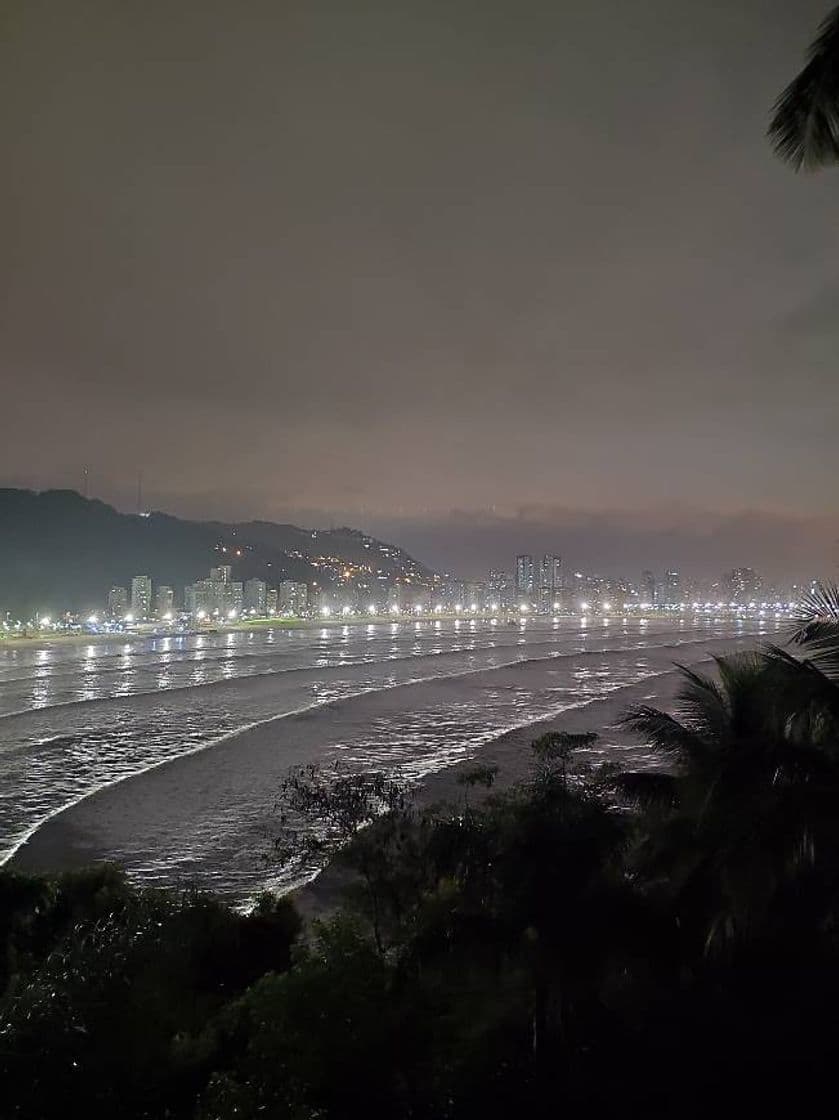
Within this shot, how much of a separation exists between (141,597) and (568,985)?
473 feet

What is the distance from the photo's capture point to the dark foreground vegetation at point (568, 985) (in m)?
5.62

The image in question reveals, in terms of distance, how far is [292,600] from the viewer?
598 ft

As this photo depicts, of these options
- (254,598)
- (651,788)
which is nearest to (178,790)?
(651,788)

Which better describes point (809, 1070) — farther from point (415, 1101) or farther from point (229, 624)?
point (229, 624)

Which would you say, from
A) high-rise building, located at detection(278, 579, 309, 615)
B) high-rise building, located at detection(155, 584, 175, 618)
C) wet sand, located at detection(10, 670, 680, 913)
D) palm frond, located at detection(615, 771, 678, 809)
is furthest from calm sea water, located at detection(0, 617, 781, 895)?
high-rise building, located at detection(278, 579, 309, 615)

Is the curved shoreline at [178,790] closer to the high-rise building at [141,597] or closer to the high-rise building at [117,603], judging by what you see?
the high-rise building at [117,603]

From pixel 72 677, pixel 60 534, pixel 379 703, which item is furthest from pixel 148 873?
pixel 60 534

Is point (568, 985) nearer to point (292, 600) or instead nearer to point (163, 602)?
point (163, 602)

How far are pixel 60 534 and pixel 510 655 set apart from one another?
115898 millimetres

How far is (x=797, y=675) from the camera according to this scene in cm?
479

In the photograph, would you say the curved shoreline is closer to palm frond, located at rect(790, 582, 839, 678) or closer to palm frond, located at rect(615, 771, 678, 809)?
palm frond, located at rect(615, 771, 678, 809)

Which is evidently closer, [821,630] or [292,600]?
[821,630]

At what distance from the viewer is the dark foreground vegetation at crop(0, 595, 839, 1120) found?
18.4 ft

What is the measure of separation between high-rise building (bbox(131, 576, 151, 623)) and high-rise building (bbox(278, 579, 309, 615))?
4124cm
